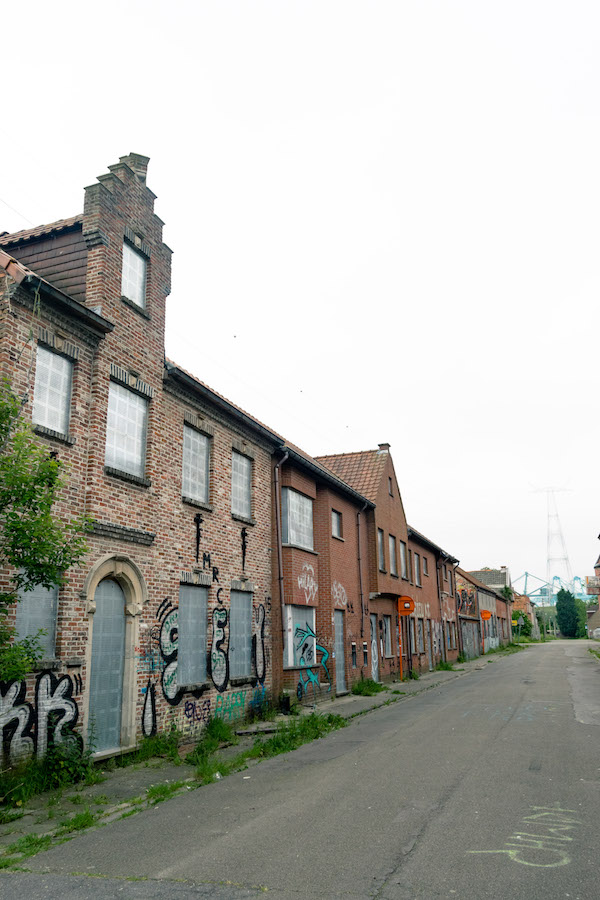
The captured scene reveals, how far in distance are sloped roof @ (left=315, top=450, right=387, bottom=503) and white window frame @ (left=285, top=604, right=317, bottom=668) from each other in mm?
7468

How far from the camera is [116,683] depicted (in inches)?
429

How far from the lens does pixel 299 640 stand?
18125mm

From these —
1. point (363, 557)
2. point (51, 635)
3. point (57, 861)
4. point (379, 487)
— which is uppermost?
point (379, 487)

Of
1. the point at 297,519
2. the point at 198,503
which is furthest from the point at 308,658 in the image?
the point at 198,503

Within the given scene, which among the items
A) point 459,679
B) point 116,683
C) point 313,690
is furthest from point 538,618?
point 116,683

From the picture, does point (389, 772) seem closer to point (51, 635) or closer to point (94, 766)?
point (94, 766)

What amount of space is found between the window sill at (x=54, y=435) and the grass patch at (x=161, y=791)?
4.85 metres

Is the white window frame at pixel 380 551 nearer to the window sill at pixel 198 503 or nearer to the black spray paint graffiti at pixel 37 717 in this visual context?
the window sill at pixel 198 503

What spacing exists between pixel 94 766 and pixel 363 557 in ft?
49.6

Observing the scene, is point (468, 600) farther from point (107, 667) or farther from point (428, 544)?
point (107, 667)

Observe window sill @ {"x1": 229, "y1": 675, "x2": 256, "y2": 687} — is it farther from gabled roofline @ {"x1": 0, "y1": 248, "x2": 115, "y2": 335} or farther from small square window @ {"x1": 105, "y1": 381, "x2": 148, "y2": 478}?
gabled roofline @ {"x1": 0, "y1": 248, "x2": 115, "y2": 335}

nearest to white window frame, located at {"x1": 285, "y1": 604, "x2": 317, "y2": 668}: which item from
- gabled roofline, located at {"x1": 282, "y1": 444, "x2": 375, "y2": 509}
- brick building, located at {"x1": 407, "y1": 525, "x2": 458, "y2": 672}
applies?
gabled roofline, located at {"x1": 282, "y1": 444, "x2": 375, "y2": 509}

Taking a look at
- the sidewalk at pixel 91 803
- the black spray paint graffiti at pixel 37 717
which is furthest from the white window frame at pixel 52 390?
the sidewalk at pixel 91 803

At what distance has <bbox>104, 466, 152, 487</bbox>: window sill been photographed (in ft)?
36.1
